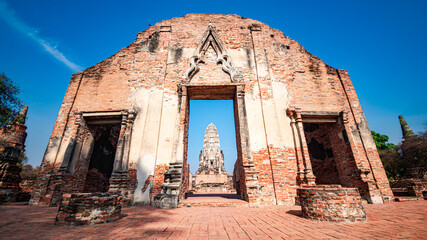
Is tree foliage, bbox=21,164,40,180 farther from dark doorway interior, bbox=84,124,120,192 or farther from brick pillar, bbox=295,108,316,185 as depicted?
brick pillar, bbox=295,108,316,185

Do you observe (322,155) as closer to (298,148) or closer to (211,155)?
(298,148)

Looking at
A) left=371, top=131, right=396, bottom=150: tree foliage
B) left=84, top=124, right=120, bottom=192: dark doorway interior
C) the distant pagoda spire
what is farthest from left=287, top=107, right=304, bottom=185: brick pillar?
left=371, top=131, right=396, bottom=150: tree foliage

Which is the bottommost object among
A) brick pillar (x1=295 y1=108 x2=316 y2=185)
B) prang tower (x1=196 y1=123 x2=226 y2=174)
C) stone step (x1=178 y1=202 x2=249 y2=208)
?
stone step (x1=178 y1=202 x2=249 y2=208)

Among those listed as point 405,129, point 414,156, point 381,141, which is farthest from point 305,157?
point 381,141

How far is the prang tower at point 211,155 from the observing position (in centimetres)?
2767

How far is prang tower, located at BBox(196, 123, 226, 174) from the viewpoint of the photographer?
27.7m

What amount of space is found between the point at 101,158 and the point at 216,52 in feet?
29.0

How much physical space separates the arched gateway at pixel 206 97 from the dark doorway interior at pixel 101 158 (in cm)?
6

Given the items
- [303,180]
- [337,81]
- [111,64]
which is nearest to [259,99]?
[303,180]

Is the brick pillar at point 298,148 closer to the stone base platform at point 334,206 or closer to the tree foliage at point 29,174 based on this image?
the stone base platform at point 334,206

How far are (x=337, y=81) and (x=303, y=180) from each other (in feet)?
19.0

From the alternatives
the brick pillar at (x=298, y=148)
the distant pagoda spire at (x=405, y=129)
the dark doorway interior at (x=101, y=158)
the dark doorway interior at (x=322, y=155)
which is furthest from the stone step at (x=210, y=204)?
the distant pagoda spire at (x=405, y=129)

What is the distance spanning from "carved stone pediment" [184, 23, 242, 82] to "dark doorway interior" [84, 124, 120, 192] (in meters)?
6.09

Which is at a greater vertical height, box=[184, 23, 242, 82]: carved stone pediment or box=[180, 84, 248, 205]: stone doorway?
box=[184, 23, 242, 82]: carved stone pediment
